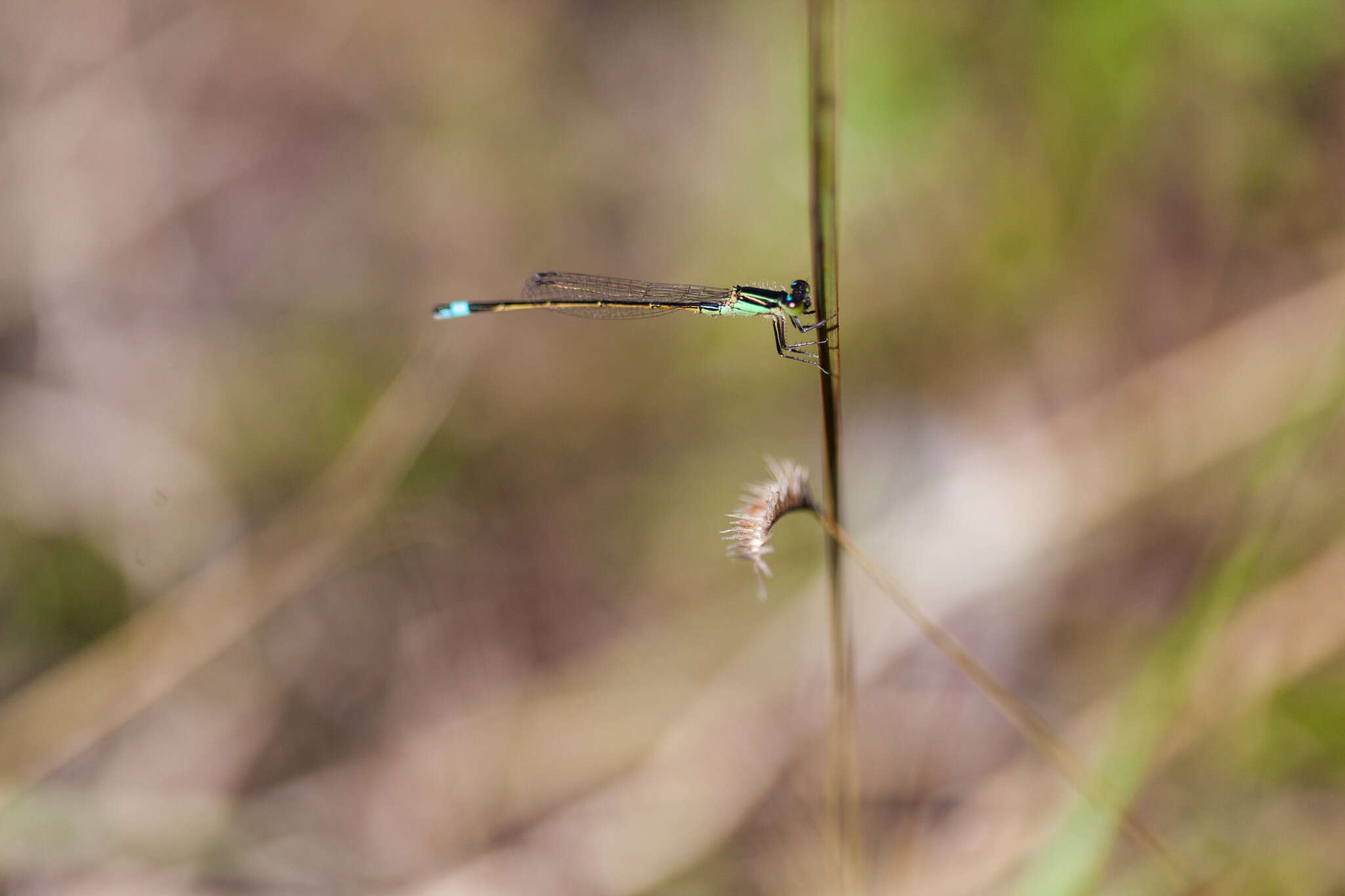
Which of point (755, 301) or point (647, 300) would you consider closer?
point (755, 301)

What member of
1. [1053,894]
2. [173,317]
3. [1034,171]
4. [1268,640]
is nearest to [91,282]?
[173,317]

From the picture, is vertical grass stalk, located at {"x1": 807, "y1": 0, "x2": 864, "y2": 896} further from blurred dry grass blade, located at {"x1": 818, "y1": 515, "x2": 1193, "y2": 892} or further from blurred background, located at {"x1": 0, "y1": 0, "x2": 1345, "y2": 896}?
blurred background, located at {"x1": 0, "y1": 0, "x2": 1345, "y2": 896}

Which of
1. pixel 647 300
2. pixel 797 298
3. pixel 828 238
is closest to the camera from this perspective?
pixel 828 238

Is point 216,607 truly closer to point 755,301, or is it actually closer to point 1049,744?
point 755,301

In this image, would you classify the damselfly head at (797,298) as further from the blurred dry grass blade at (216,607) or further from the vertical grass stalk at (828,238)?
the blurred dry grass blade at (216,607)

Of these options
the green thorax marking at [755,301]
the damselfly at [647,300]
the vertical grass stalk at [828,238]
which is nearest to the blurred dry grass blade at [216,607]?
the damselfly at [647,300]

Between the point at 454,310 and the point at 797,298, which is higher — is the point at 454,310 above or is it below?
above

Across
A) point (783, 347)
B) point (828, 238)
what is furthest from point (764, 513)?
point (783, 347)
